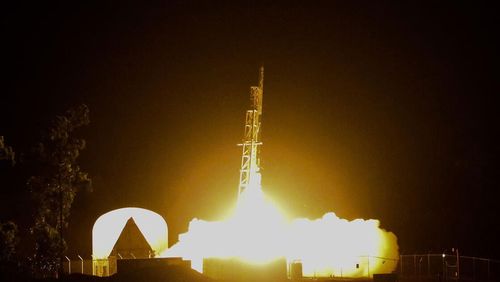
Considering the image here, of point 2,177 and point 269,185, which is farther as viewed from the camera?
point 269,185

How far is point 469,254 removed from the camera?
5153 centimetres

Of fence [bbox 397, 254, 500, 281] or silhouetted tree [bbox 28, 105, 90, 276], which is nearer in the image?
silhouetted tree [bbox 28, 105, 90, 276]

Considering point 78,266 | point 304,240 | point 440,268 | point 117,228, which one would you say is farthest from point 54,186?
point 440,268

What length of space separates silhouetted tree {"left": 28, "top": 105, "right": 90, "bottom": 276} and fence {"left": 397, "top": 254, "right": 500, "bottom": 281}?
1875 cm

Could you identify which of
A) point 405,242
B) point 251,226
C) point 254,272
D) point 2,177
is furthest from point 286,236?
point 2,177

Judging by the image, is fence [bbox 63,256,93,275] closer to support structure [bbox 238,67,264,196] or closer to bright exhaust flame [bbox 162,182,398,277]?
bright exhaust flame [bbox 162,182,398,277]

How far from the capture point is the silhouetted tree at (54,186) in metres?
39.6

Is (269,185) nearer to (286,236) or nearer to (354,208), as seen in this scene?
(354,208)

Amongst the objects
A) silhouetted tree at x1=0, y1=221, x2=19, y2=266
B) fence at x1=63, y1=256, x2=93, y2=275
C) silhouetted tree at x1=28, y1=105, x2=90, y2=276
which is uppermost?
silhouetted tree at x1=28, y1=105, x2=90, y2=276

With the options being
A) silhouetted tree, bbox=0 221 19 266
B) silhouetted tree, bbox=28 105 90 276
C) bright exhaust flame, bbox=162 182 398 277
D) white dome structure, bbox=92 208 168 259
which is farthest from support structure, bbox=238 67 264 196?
silhouetted tree, bbox=0 221 19 266

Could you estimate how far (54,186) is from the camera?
40.2m

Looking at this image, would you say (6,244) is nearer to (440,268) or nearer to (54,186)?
(54,186)

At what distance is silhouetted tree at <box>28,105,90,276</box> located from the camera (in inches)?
1559

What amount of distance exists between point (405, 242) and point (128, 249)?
19844 millimetres
